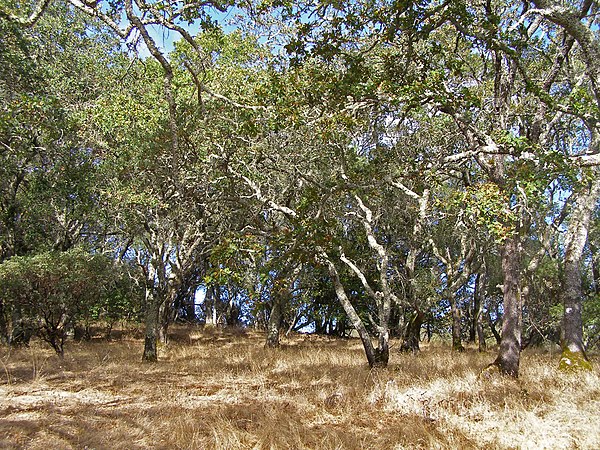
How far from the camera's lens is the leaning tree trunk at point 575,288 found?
8.45 metres

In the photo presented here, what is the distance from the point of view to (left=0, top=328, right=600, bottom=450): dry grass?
16.6 feet

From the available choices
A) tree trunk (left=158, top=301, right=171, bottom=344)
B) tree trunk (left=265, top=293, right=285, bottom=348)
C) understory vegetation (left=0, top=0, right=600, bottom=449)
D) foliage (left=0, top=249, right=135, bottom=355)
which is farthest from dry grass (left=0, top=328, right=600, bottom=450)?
tree trunk (left=158, top=301, right=171, bottom=344)

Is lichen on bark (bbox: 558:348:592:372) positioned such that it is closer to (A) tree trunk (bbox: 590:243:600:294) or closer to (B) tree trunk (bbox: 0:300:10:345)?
(A) tree trunk (bbox: 590:243:600:294)

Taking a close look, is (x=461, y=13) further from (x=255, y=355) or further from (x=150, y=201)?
(x=255, y=355)

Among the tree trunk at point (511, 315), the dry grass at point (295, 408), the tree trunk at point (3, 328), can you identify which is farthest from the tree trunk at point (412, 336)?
the tree trunk at point (3, 328)

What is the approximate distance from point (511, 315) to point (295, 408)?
4.71 meters

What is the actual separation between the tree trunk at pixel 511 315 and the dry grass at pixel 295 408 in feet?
1.36

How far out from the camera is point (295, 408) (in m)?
6.72

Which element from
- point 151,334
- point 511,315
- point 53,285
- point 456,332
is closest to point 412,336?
point 456,332

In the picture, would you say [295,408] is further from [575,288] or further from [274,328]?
[274,328]

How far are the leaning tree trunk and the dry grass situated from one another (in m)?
0.65

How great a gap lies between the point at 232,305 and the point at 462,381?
2294 cm

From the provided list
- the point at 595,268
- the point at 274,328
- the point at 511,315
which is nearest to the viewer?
the point at 511,315

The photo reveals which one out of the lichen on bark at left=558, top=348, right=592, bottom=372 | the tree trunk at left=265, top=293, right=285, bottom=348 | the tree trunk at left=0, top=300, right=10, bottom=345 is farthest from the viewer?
the tree trunk at left=265, top=293, right=285, bottom=348
